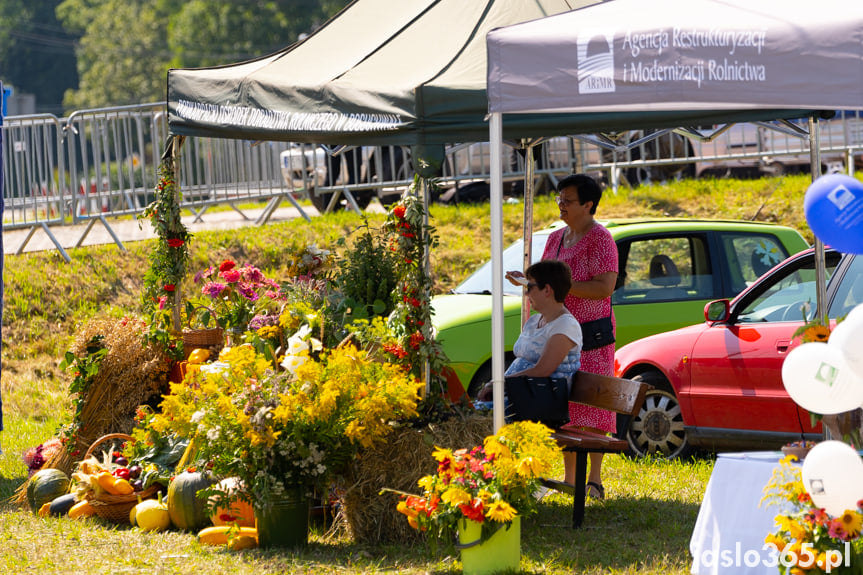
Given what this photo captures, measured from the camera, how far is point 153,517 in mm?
6422

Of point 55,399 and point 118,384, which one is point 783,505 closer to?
point 118,384

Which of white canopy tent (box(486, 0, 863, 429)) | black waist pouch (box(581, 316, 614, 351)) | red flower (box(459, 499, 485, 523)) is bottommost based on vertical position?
red flower (box(459, 499, 485, 523))

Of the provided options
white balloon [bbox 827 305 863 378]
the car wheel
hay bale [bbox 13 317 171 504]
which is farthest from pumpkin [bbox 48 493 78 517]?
white balloon [bbox 827 305 863 378]

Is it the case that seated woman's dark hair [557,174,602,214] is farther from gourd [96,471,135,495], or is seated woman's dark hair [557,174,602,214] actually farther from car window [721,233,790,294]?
gourd [96,471,135,495]

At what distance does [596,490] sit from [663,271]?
2968mm

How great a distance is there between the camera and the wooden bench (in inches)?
235

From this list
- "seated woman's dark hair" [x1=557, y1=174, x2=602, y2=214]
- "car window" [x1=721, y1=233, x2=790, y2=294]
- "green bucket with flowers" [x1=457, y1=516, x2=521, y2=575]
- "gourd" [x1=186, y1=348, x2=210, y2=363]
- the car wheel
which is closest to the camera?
"green bucket with flowers" [x1=457, y1=516, x2=521, y2=575]

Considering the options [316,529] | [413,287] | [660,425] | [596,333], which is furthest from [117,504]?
[660,425]

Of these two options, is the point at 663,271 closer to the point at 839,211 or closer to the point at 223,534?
the point at 223,534

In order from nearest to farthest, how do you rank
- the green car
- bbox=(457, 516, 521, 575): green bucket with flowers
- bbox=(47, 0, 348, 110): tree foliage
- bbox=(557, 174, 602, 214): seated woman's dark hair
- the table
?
1. the table
2. bbox=(457, 516, 521, 575): green bucket with flowers
3. bbox=(557, 174, 602, 214): seated woman's dark hair
4. the green car
5. bbox=(47, 0, 348, 110): tree foliage

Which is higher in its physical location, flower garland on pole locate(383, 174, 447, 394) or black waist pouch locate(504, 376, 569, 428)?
flower garland on pole locate(383, 174, 447, 394)

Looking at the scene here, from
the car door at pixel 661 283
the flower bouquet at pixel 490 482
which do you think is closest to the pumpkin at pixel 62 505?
the flower bouquet at pixel 490 482

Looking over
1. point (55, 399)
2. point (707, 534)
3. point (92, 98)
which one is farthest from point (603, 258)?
point (92, 98)

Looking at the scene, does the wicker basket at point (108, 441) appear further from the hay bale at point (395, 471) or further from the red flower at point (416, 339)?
the red flower at point (416, 339)
